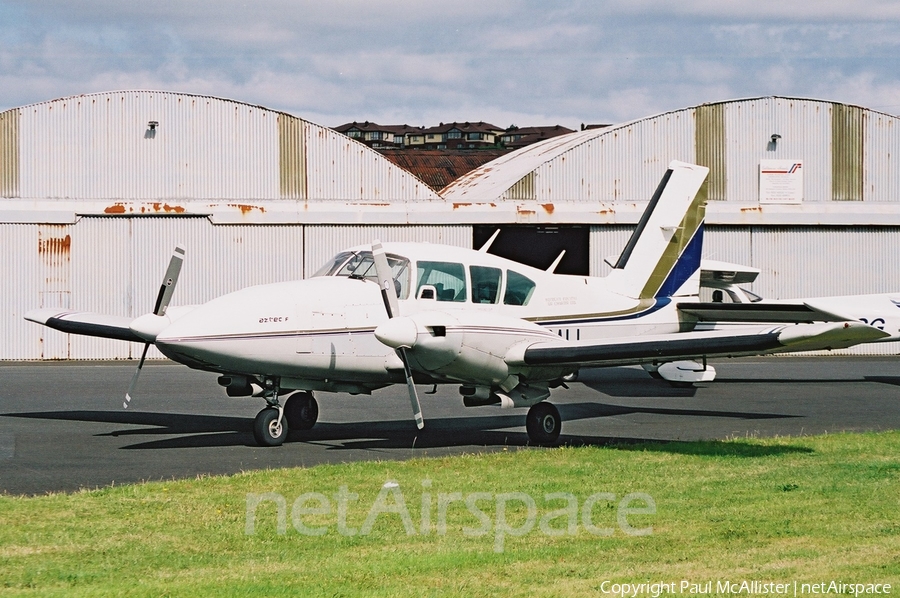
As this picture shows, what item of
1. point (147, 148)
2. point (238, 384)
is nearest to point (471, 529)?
point (238, 384)

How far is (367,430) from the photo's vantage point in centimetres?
1716

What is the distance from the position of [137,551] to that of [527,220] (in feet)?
88.0

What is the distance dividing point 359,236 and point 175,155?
6.27 meters

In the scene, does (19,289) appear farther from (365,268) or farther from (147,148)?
(365,268)

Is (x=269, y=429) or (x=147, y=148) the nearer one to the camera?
(x=269, y=429)

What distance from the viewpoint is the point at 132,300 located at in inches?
1281

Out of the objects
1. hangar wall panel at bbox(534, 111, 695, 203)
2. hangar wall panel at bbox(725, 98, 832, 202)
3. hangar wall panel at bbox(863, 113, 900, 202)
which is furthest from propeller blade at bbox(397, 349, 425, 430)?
hangar wall panel at bbox(863, 113, 900, 202)

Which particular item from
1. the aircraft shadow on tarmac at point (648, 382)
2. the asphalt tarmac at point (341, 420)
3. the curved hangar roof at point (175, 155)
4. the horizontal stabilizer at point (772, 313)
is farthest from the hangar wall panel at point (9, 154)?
the horizontal stabilizer at point (772, 313)

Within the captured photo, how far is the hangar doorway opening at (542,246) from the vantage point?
133 feet

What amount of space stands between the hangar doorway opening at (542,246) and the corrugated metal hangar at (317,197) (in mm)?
4051

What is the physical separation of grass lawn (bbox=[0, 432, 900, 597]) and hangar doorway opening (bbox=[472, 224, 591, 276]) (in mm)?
27176

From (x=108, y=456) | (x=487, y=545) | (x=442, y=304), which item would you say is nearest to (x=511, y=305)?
(x=442, y=304)

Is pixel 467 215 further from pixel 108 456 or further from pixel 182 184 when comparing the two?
pixel 108 456

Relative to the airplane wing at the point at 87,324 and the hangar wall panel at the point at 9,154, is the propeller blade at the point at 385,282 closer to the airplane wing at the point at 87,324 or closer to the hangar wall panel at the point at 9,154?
the airplane wing at the point at 87,324
